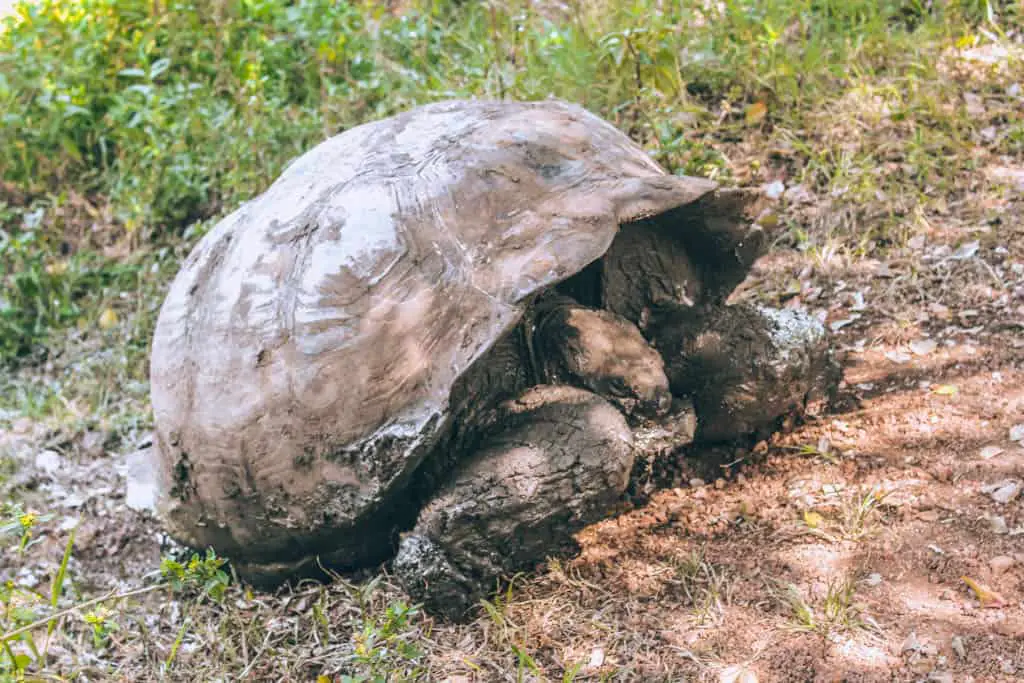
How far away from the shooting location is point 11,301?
17.1ft

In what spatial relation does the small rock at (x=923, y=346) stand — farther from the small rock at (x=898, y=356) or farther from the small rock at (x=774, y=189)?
the small rock at (x=774, y=189)

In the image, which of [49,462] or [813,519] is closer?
[813,519]

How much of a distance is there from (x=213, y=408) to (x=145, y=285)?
2468 mm

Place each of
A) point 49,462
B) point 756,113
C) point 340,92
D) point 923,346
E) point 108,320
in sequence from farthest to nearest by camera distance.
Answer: point 340,92
point 108,320
point 756,113
point 49,462
point 923,346

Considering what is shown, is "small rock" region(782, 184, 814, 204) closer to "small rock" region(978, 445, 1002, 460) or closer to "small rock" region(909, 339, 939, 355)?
"small rock" region(909, 339, 939, 355)

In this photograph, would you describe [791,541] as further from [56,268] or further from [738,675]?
[56,268]

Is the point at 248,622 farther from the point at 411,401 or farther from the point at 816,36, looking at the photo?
the point at 816,36

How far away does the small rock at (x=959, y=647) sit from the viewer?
2.41 meters

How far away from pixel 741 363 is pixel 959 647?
3.65 feet

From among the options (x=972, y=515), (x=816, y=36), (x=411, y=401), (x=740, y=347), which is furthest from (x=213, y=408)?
(x=816, y=36)

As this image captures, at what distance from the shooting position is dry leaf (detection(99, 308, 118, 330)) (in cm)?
505

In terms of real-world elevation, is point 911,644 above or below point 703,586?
above

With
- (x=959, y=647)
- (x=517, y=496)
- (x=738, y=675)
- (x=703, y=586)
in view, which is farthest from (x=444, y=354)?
(x=959, y=647)

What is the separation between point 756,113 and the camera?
4.82 meters
